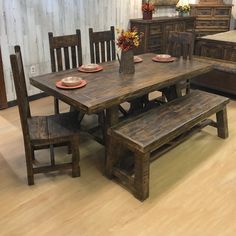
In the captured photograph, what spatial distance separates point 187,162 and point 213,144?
0.46m

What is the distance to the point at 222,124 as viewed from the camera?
293cm

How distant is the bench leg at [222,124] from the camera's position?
2.90 metres

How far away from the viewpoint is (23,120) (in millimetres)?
2041

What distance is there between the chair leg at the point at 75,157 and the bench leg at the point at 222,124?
4.92ft

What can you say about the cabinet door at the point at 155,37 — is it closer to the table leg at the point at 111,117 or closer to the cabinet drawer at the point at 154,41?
the cabinet drawer at the point at 154,41

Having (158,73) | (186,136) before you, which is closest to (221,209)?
(186,136)

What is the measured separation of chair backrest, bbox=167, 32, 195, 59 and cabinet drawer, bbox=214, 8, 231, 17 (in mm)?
3075

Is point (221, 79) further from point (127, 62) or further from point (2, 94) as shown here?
point (2, 94)

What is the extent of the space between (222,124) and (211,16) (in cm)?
391

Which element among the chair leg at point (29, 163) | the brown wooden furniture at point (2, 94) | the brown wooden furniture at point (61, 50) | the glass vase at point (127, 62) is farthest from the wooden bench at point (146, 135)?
the brown wooden furniture at point (2, 94)

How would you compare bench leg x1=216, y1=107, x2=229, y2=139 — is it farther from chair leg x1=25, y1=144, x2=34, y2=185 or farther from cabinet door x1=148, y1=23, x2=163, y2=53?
cabinet door x1=148, y1=23, x2=163, y2=53

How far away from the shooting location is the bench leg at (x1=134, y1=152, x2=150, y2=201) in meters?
2.02

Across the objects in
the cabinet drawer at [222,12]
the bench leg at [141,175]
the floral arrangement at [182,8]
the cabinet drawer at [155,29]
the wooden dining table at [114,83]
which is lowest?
the bench leg at [141,175]

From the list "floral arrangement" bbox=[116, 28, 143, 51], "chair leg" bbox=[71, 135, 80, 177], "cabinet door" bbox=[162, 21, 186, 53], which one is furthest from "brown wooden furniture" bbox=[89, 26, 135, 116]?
"cabinet door" bbox=[162, 21, 186, 53]
